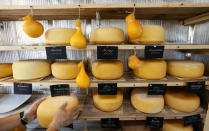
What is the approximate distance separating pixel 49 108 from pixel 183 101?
1.09 meters

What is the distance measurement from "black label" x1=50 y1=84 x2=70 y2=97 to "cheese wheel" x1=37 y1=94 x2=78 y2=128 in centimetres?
4

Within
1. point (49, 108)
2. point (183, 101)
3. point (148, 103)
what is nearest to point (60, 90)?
point (49, 108)

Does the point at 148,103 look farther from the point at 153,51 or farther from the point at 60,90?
the point at 60,90

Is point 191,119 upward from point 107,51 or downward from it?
downward

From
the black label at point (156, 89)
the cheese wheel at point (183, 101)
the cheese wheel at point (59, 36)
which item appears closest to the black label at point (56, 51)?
the cheese wheel at point (59, 36)

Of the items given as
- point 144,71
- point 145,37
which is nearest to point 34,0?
point 145,37

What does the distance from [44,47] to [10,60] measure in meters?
0.80

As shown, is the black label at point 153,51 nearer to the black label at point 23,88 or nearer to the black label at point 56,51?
the black label at point 56,51

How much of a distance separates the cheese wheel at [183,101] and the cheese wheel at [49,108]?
2.79 ft

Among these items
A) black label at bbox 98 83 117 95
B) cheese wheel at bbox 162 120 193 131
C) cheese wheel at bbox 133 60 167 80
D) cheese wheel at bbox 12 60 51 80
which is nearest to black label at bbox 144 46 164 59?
cheese wheel at bbox 133 60 167 80

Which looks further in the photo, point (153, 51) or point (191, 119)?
point (191, 119)

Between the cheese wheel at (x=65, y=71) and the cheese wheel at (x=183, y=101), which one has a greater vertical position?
the cheese wheel at (x=65, y=71)

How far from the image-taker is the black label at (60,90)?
0.86 metres

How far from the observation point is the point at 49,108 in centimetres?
80
